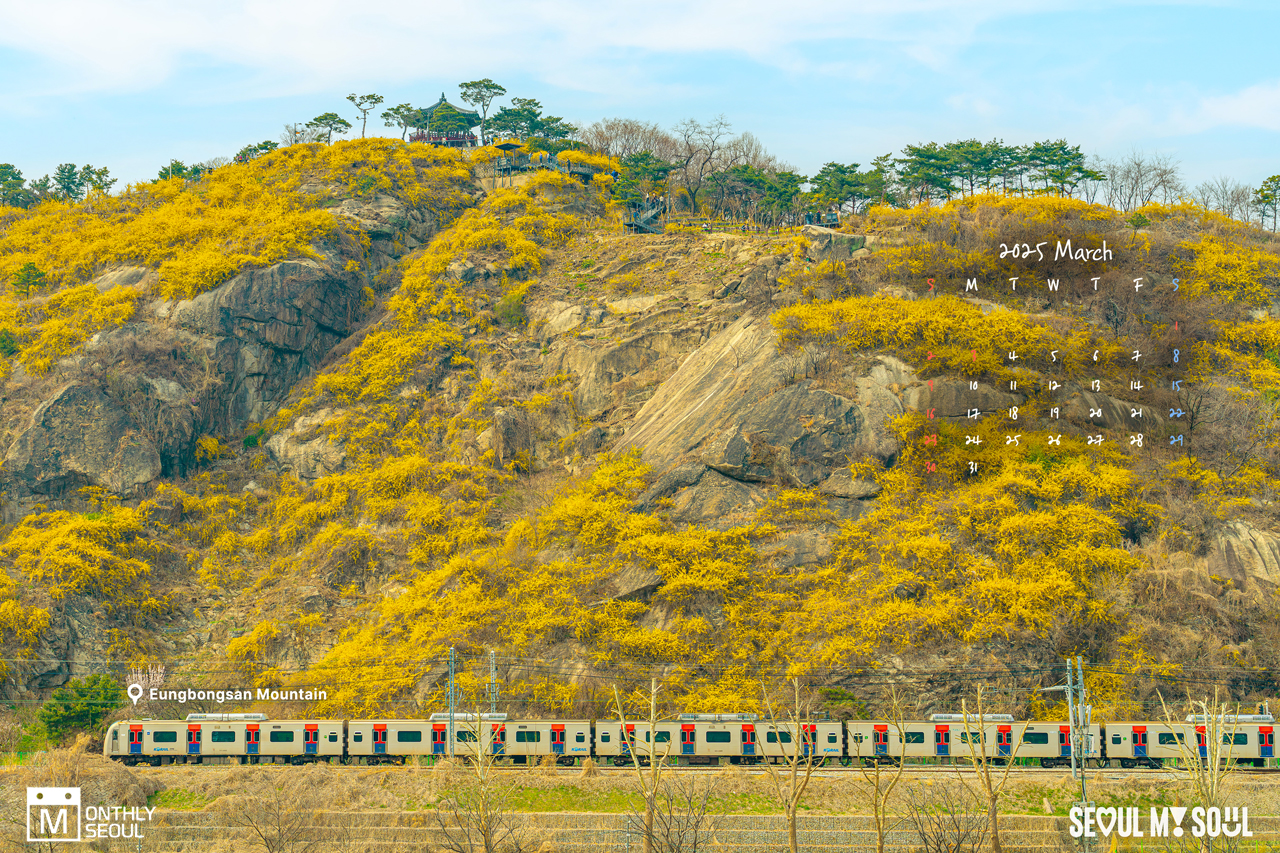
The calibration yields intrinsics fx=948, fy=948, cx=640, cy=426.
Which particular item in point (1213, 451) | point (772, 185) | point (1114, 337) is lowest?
point (1213, 451)

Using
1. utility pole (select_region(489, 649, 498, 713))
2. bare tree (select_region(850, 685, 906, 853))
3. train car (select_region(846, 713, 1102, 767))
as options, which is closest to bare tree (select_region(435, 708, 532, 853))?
utility pole (select_region(489, 649, 498, 713))

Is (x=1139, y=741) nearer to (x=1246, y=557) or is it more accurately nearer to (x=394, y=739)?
(x=1246, y=557)

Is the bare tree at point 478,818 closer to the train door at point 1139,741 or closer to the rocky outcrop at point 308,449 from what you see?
the train door at point 1139,741

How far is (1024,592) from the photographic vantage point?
41.8m

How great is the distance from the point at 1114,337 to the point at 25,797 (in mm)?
56280

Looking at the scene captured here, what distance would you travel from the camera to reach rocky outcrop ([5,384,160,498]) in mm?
54281

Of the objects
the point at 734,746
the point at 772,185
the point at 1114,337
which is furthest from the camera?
the point at 772,185

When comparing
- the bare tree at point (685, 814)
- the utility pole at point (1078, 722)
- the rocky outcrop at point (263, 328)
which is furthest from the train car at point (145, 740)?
the utility pole at point (1078, 722)

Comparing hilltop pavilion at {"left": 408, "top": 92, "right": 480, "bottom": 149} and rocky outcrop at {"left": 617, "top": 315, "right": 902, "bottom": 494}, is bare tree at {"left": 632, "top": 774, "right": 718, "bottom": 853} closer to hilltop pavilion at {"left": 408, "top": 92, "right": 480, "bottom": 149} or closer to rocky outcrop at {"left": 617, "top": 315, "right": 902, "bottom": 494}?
rocky outcrop at {"left": 617, "top": 315, "right": 902, "bottom": 494}

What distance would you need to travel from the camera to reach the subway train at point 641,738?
37562mm

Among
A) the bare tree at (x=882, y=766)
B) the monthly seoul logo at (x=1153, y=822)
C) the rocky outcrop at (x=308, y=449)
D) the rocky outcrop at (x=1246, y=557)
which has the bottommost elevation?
the monthly seoul logo at (x=1153, y=822)

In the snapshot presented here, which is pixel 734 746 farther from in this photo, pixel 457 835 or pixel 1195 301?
pixel 1195 301

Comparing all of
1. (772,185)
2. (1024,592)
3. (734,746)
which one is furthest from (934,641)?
(772,185)

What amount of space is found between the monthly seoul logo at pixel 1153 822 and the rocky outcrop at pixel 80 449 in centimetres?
5156
